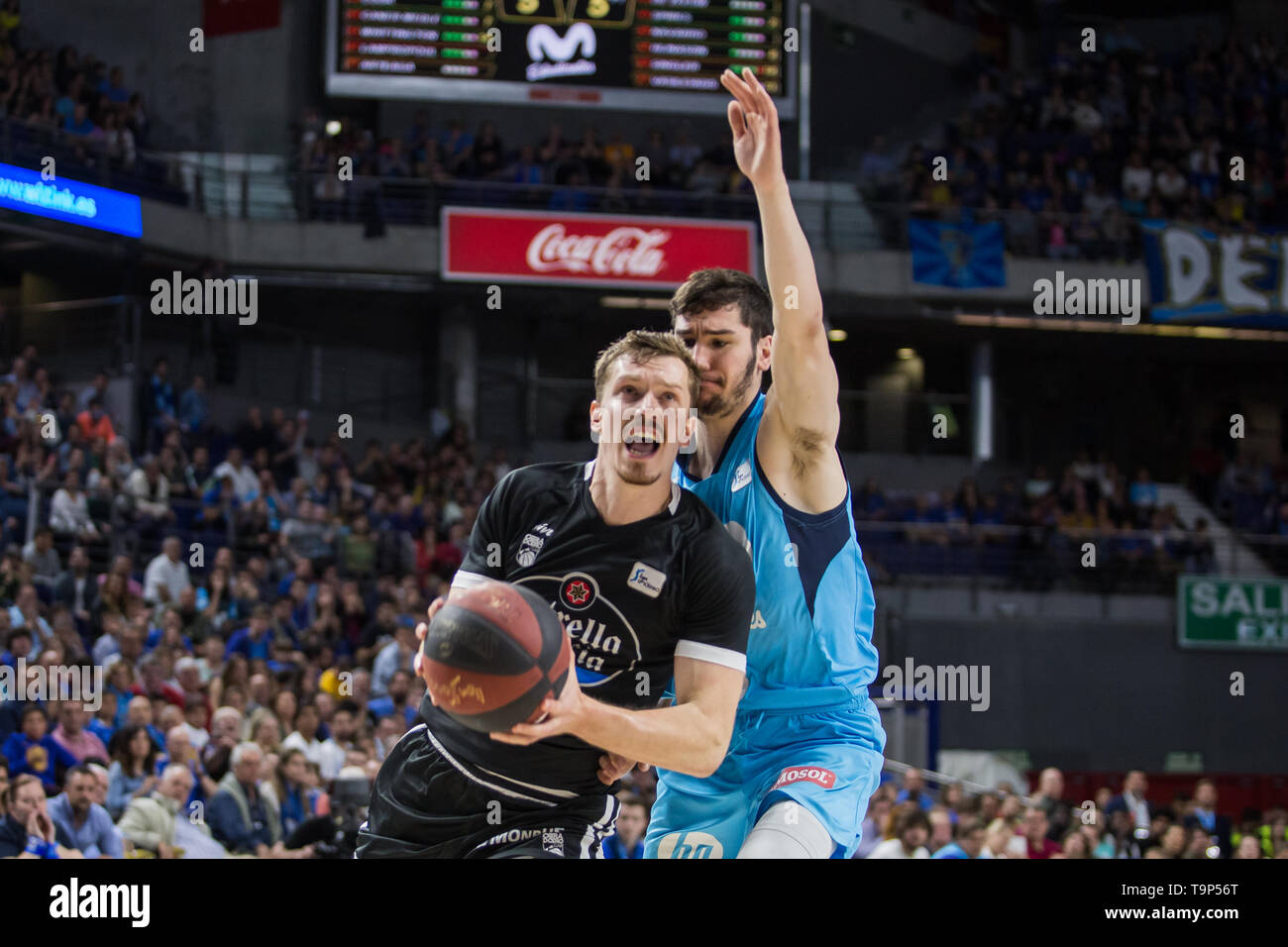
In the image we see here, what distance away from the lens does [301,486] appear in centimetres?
1513

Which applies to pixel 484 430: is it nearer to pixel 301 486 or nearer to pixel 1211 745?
pixel 301 486

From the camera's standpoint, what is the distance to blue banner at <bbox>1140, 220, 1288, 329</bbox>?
69.6 ft

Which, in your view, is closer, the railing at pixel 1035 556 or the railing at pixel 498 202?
the railing at pixel 1035 556

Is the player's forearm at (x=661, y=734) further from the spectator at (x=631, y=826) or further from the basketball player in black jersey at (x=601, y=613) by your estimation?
the spectator at (x=631, y=826)

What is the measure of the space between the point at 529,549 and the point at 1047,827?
8581 millimetres

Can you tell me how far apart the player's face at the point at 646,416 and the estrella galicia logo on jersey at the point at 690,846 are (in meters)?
1.39

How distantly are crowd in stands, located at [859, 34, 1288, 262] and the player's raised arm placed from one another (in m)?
16.7

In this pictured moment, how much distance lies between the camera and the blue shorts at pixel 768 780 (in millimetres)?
4613

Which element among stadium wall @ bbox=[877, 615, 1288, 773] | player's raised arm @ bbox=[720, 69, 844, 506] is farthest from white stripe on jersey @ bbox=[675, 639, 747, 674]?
stadium wall @ bbox=[877, 615, 1288, 773]

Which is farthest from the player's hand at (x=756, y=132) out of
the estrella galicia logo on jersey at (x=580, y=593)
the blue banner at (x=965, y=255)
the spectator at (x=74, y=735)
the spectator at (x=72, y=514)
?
the blue banner at (x=965, y=255)

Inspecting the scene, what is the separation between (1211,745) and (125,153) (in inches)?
607

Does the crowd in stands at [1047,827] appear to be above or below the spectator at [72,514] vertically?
below

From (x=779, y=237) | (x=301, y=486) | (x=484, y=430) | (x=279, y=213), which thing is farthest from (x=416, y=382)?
(x=779, y=237)

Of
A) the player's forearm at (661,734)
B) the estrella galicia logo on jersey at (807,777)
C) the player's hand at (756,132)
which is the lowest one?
the estrella galicia logo on jersey at (807,777)
